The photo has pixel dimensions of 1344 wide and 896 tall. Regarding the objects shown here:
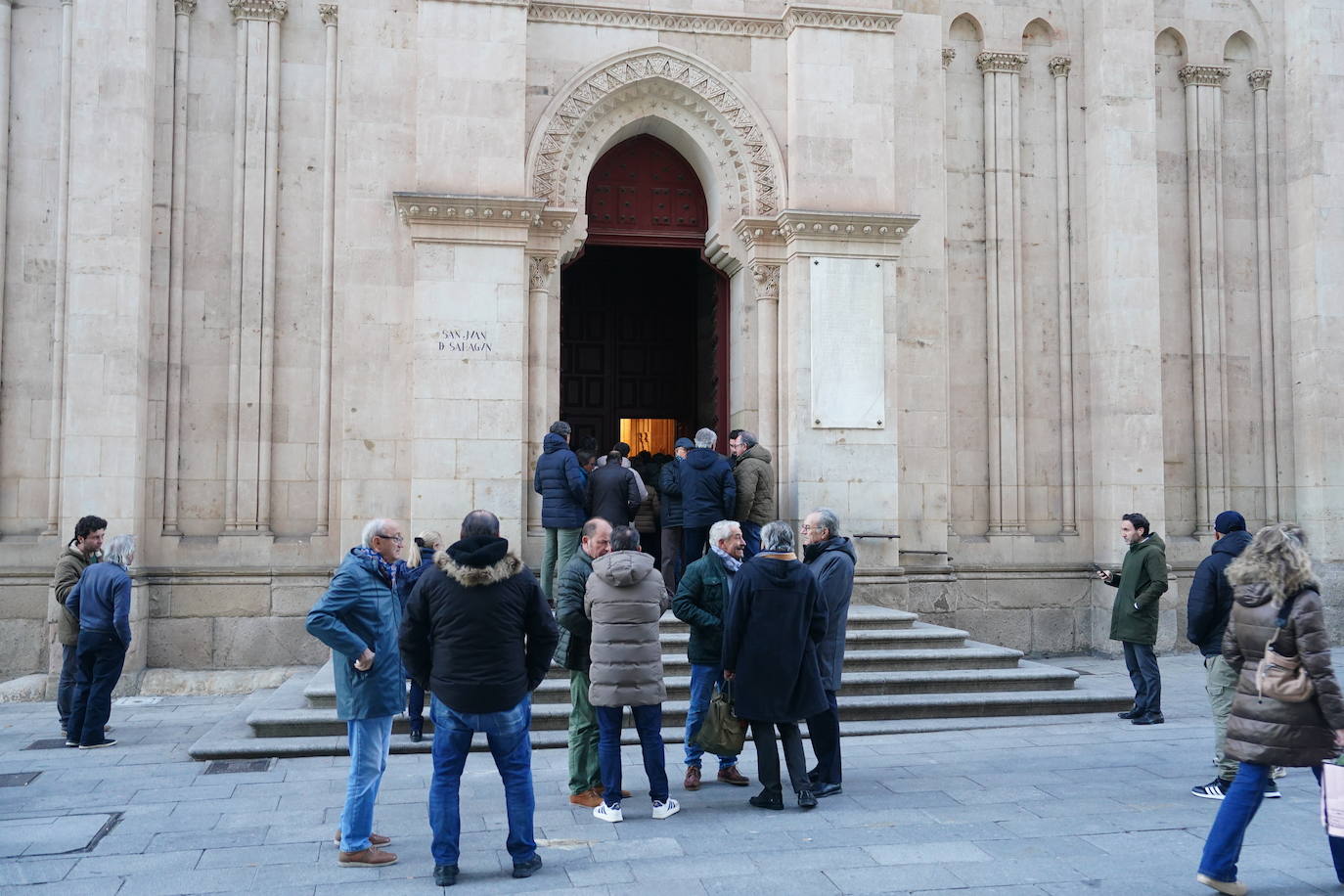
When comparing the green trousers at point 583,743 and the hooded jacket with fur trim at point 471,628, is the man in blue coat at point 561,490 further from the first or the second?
the hooded jacket with fur trim at point 471,628

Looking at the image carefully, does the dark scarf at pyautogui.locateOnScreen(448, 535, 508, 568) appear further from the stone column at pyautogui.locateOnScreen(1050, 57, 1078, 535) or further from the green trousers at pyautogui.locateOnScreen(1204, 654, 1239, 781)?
the stone column at pyautogui.locateOnScreen(1050, 57, 1078, 535)

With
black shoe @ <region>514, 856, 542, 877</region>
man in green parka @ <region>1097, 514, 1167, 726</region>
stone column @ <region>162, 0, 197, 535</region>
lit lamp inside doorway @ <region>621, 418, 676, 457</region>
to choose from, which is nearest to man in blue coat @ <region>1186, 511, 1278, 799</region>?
man in green parka @ <region>1097, 514, 1167, 726</region>

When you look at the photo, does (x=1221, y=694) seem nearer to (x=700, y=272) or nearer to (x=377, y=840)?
(x=377, y=840)

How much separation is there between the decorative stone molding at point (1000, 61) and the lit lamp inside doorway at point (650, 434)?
22.3ft

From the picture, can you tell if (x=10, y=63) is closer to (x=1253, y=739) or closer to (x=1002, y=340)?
(x=1002, y=340)

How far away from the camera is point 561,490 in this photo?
425 inches

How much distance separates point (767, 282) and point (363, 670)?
863cm

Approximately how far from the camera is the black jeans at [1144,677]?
32.7ft

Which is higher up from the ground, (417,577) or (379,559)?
(379,559)

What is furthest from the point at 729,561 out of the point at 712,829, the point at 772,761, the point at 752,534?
the point at 752,534

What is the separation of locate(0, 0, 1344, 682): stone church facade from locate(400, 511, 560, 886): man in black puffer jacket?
6.13 metres

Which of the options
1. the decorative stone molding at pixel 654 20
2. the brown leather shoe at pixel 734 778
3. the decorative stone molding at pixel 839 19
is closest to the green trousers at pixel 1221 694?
the brown leather shoe at pixel 734 778

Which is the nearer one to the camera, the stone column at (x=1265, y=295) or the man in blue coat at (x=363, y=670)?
the man in blue coat at (x=363, y=670)

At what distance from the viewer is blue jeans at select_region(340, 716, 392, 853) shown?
19.5 feet
